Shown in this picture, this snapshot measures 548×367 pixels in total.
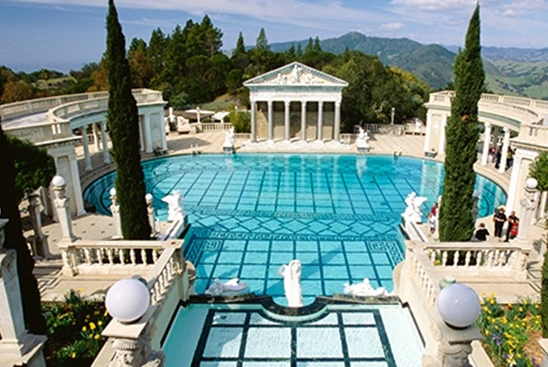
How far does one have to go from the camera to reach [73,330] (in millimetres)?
8531

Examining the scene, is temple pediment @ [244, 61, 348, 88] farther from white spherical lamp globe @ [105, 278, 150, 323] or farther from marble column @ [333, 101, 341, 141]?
white spherical lamp globe @ [105, 278, 150, 323]

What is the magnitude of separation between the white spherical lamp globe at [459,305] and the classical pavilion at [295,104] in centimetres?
3214

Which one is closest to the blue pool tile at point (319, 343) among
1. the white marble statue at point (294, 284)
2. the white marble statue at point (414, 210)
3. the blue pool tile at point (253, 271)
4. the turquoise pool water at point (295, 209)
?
the white marble statue at point (294, 284)

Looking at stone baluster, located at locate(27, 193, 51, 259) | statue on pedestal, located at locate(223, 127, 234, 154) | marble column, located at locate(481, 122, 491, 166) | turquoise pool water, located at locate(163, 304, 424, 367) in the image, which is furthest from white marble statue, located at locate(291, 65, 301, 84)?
turquoise pool water, located at locate(163, 304, 424, 367)

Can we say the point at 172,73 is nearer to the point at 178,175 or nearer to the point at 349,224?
the point at 178,175

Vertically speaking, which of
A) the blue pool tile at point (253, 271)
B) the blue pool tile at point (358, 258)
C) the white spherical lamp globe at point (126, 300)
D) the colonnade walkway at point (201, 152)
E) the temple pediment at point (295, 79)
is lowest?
the blue pool tile at point (253, 271)

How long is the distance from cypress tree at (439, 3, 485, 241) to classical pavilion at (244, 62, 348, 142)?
23.6 meters

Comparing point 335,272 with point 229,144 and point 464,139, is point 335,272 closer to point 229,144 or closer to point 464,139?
point 464,139

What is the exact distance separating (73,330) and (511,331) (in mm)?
8701

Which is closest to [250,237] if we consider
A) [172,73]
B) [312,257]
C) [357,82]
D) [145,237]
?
[312,257]

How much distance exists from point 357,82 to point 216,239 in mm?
→ 30677

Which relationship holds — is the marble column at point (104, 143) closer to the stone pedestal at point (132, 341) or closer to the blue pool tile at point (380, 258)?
the blue pool tile at point (380, 258)

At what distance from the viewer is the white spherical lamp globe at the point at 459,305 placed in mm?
4277

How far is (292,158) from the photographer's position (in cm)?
3319
